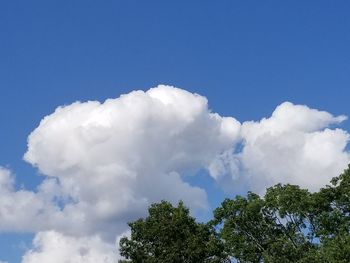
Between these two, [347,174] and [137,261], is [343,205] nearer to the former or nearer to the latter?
[347,174]

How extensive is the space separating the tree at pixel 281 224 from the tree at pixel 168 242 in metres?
2.18

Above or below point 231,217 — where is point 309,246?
below

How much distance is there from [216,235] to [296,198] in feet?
36.7

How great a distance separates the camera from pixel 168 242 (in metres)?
73.6

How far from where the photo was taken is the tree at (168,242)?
238ft

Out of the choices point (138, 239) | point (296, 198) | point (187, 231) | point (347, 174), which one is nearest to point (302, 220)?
point (296, 198)

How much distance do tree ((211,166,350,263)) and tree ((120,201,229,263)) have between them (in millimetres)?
2181

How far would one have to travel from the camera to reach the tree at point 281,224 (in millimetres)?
69188

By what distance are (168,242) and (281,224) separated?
43.3 ft

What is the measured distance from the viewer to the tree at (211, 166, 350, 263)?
A: 69188 millimetres

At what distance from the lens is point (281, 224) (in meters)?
73.6

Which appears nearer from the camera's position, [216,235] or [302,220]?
[302,220]

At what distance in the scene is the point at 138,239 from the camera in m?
74.2

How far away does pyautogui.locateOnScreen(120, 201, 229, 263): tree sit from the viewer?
2859 inches
